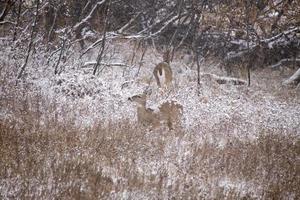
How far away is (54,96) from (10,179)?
3278 mm

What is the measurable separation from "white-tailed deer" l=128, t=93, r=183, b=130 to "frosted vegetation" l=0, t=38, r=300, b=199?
208mm

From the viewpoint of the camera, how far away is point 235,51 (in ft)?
49.2

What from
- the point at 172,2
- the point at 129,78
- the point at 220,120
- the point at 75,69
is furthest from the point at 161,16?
the point at 220,120

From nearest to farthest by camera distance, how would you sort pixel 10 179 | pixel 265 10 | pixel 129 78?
pixel 10 179 → pixel 129 78 → pixel 265 10

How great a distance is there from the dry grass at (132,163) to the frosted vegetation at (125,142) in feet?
0.05

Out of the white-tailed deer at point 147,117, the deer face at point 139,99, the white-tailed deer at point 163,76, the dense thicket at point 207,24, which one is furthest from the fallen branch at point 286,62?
the white-tailed deer at point 147,117

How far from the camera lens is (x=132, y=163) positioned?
504cm

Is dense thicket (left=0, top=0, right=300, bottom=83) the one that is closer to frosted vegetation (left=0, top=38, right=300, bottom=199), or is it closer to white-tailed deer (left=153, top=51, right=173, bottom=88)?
white-tailed deer (left=153, top=51, right=173, bottom=88)

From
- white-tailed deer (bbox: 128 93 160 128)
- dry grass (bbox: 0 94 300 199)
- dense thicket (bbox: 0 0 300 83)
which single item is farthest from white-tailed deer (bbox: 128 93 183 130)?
dense thicket (bbox: 0 0 300 83)

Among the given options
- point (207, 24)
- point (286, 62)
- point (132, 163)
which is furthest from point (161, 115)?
point (286, 62)

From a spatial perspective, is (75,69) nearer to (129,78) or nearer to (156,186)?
(129,78)

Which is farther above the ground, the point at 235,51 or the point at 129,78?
the point at 235,51

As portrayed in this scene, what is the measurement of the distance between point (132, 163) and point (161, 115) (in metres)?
2.06

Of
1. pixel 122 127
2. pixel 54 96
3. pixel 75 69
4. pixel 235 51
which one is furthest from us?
pixel 235 51
